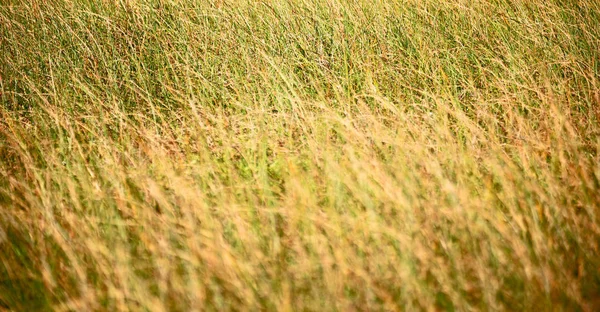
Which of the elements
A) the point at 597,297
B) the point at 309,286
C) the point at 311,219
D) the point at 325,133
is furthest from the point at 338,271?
the point at 325,133

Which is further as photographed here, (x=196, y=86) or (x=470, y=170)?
(x=196, y=86)

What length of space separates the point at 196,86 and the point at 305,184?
4.60ft

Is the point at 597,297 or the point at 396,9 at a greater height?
the point at 396,9

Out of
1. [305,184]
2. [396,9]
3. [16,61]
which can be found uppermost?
[396,9]

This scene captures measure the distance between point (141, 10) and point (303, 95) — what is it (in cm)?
136

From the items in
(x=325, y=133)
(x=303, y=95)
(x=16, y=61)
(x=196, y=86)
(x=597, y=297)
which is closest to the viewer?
(x=597, y=297)

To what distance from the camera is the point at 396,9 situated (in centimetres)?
→ 350

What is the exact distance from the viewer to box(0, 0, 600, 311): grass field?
1.50 m

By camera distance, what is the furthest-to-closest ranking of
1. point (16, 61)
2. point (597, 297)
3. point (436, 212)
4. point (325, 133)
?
point (16, 61) → point (325, 133) → point (436, 212) → point (597, 297)

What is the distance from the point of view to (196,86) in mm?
3090

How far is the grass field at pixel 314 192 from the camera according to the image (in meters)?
1.50

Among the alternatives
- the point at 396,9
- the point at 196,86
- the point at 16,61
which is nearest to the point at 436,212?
the point at 196,86

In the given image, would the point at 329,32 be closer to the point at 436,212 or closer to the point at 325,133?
the point at 325,133

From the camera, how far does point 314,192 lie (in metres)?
1.97
